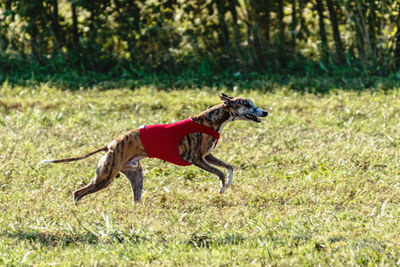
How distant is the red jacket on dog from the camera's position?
5.85 metres

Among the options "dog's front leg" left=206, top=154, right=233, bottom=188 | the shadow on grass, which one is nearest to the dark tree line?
"dog's front leg" left=206, top=154, right=233, bottom=188

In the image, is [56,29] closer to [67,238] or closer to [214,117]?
[214,117]

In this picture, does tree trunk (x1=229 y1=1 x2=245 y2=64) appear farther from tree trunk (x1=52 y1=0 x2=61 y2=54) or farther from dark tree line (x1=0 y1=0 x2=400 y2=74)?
tree trunk (x1=52 y1=0 x2=61 y2=54)

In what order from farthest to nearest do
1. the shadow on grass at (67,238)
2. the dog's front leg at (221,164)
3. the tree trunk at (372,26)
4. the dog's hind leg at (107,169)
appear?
the tree trunk at (372,26) < the dog's front leg at (221,164) < the dog's hind leg at (107,169) < the shadow on grass at (67,238)

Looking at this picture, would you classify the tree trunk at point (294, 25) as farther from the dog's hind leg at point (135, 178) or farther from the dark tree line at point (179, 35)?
the dog's hind leg at point (135, 178)

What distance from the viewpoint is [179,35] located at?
40.8 feet

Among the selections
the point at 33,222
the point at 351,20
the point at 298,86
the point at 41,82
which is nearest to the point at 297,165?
the point at 33,222

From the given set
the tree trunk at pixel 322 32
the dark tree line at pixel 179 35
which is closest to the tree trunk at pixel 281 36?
the dark tree line at pixel 179 35

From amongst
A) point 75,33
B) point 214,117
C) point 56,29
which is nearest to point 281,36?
point 75,33

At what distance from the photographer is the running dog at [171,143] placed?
585cm

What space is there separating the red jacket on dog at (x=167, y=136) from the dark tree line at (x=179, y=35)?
643cm

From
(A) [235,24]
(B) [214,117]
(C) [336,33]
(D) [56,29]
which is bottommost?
(B) [214,117]

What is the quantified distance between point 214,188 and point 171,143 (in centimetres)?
117

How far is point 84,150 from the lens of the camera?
832 centimetres
